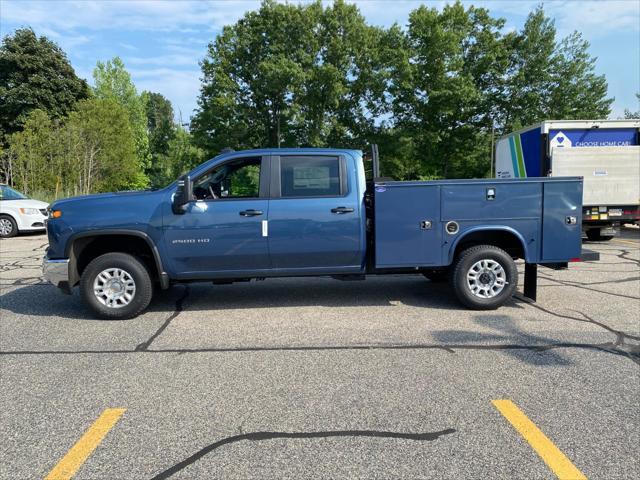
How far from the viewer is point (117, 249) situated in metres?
6.11

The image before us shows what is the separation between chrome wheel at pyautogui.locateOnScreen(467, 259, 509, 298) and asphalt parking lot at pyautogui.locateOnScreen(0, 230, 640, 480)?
0.90 ft

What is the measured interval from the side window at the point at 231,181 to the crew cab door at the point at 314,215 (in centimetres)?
25

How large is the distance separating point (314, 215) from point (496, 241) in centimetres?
243

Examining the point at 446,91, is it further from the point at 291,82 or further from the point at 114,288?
the point at 114,288

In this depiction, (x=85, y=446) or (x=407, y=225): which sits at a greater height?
(x=407, y=225)

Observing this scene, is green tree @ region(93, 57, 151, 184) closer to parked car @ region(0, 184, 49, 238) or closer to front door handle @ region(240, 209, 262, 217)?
parked car @ region(0, 184, 49, 238)

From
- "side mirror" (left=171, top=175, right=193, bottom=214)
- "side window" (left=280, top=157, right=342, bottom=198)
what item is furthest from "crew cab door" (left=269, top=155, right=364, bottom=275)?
"side mirror" (left=171, top=175, right=193, bottom=214)

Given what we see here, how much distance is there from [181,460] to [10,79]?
48.6 meters

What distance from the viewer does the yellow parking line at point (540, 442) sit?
106 inches

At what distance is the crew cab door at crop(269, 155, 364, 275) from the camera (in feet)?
19.2

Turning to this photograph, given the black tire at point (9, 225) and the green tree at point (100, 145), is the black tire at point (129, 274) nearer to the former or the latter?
the black tire at point (9, 225)

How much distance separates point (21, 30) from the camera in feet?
140

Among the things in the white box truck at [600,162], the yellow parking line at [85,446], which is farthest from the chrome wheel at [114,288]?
the white box truck at [600,162]

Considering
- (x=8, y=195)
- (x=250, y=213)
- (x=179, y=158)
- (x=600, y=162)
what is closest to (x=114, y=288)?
Result: (x=250, y=213)
